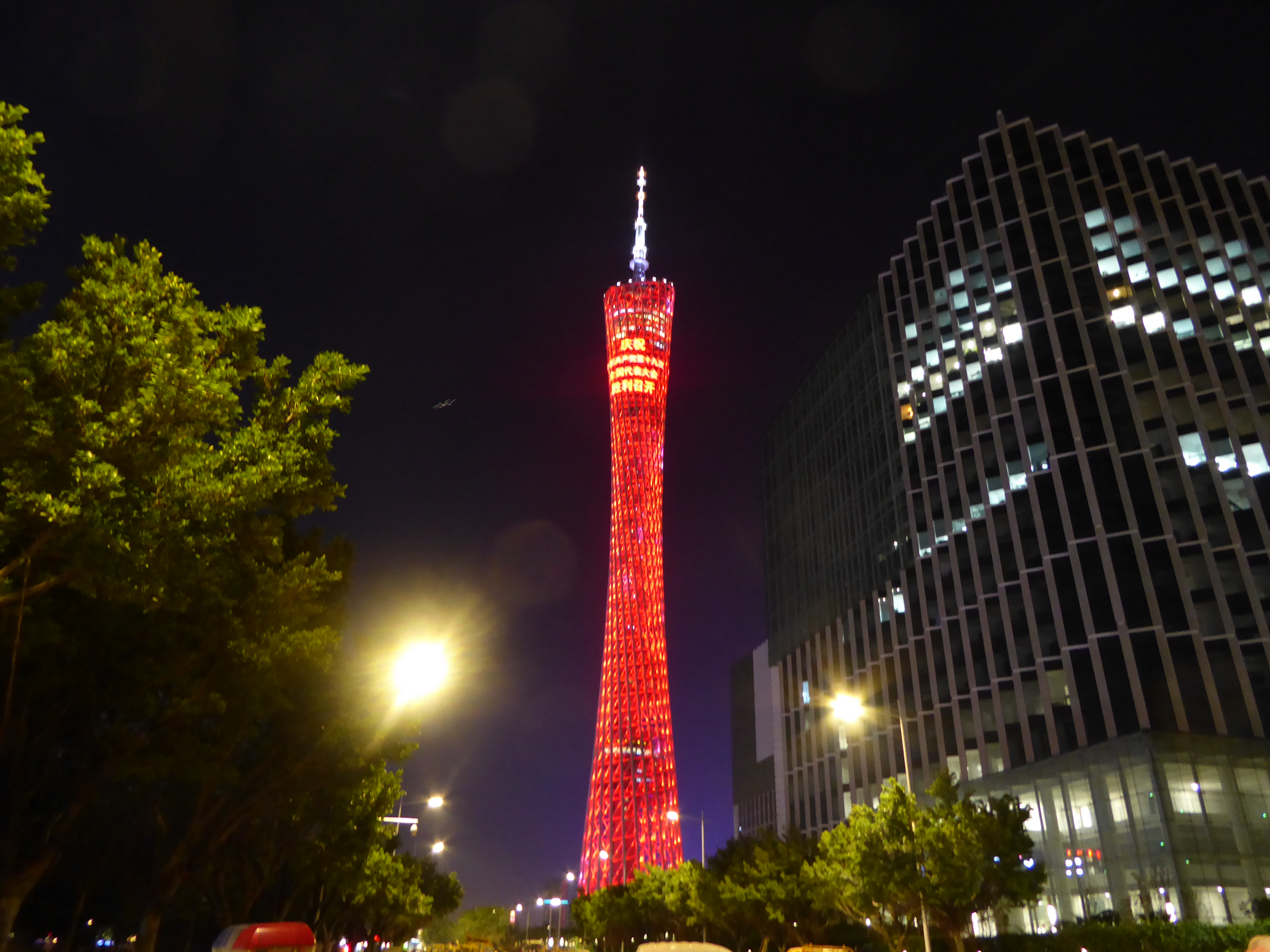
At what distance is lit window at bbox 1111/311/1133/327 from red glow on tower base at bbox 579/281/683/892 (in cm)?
2915

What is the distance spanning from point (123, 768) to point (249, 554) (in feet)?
19.9

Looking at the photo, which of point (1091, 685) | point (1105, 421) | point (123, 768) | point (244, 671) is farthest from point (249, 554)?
point (1105, 421)

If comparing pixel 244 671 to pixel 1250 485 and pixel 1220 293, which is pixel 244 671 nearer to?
pixel 1250 485

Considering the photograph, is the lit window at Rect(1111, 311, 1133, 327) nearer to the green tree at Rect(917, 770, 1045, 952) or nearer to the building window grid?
the building window grid

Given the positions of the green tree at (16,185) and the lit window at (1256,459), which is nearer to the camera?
the green tree at (16,185)

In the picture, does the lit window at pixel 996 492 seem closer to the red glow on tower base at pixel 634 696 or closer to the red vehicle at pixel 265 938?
the red glow on tower base at pixel 634 696

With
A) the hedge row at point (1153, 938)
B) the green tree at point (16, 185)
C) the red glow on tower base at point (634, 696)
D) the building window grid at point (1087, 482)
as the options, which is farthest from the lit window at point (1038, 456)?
the green tree at point (16, 185)

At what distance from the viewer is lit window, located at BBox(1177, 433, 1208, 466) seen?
5322 cm

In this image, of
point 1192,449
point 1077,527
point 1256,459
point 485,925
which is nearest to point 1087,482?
point 1077,527

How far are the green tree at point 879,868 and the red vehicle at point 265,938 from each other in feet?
53.9

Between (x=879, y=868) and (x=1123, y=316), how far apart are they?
43.3 meters

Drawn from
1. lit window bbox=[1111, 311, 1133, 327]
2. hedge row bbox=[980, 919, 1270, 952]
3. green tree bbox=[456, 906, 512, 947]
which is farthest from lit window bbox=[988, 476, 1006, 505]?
green tree bbox=[456, 906, 512, 947]

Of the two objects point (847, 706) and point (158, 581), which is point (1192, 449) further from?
point (158, 581)

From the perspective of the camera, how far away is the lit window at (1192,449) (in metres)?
53.2
